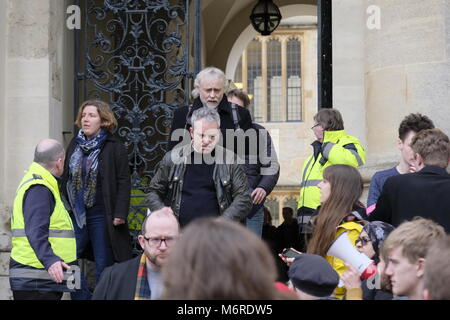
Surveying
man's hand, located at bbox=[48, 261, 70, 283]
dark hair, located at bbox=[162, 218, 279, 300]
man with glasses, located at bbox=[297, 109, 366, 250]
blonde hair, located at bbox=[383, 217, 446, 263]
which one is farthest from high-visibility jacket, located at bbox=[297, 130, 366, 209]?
dark hair, located at bbox=[162, 218, 279, 300]

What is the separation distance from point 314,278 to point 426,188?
139 centimetres

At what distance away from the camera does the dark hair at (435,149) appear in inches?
223

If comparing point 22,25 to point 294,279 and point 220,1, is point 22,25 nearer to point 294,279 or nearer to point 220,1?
point 294,279

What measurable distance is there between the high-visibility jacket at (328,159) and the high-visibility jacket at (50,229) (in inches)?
74.2

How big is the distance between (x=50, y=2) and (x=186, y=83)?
4.59ft

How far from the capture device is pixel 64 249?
6.50 meters

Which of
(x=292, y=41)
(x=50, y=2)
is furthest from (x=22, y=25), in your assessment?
(x=292, y=41)

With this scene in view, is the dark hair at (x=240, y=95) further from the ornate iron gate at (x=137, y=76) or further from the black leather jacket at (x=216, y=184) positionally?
the black leather jacket at (x=216, y=184)

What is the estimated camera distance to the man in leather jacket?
6.60 metres

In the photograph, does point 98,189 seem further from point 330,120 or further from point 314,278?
point 314,278

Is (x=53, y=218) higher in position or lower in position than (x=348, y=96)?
lower

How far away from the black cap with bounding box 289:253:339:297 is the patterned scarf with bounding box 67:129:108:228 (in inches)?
121

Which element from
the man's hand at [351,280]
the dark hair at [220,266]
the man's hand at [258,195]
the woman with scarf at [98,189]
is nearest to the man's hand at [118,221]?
the woman with scarf at [98,189]

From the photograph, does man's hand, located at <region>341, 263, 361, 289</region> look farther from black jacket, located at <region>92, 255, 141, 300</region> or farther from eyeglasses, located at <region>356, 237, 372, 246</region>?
black jacket, located at <region>92, 255, 141, 300</region>
